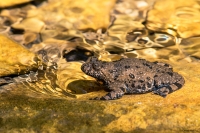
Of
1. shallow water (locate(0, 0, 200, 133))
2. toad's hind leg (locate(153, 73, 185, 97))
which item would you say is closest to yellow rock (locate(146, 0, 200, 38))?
shallow water (locate(0, 0, 200, 133))

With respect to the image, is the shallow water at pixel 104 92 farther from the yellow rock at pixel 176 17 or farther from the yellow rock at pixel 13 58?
the yellow rock at pixel 13 58

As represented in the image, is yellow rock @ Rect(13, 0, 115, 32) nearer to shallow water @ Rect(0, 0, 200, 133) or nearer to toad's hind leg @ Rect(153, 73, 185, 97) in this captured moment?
shallow water @ Rect(0, 0, 200, 133)

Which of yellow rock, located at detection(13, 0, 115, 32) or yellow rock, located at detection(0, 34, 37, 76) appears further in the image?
yellow rock, located at detection(13, 0, 115, 32)

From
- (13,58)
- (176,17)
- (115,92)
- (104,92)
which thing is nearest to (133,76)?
(115,92)

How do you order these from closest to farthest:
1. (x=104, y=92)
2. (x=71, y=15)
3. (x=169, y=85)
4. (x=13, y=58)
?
(x=169, y=85) → (x=104, y=92) → (x=13, y=58) → (x=71, y=15)

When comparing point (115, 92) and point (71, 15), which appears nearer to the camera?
point (115, 92)

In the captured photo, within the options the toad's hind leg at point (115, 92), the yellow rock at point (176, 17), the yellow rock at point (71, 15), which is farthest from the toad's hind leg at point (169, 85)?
the yellow rock at point (71, 15)

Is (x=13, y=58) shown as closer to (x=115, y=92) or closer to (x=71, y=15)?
(x=115, y=92)
